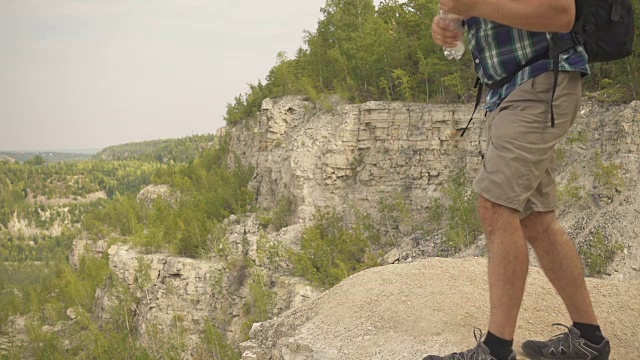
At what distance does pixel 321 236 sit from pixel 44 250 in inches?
2909

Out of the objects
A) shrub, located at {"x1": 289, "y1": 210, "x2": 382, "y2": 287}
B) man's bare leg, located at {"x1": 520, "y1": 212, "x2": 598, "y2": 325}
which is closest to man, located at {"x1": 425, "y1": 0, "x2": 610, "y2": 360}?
man's bare leg, located at {"x1": 520, "y1": 212, "x2": 598, "y2": 325}

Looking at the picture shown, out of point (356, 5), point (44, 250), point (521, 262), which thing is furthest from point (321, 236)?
point (44, 250)

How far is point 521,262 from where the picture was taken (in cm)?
334

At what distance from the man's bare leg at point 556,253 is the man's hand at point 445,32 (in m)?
1.12

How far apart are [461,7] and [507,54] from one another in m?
0.49

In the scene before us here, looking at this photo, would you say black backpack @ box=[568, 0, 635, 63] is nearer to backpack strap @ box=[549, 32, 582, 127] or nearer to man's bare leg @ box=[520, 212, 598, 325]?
backpack strap @ box=[549, 32, 582, 127]

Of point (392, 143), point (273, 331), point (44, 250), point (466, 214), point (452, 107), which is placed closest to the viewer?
point (273, 331)

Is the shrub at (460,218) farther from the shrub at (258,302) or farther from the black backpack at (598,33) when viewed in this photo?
the black backpack at (598,33)

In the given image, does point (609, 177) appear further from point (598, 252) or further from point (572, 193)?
point (598, 252)

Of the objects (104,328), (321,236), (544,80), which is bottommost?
(104,328)

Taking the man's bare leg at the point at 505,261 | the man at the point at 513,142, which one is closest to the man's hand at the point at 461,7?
the man at the point at 513,142

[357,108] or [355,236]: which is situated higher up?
[357,108]

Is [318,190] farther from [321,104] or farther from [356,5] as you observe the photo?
[356,5]

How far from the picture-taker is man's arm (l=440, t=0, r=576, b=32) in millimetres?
3012
